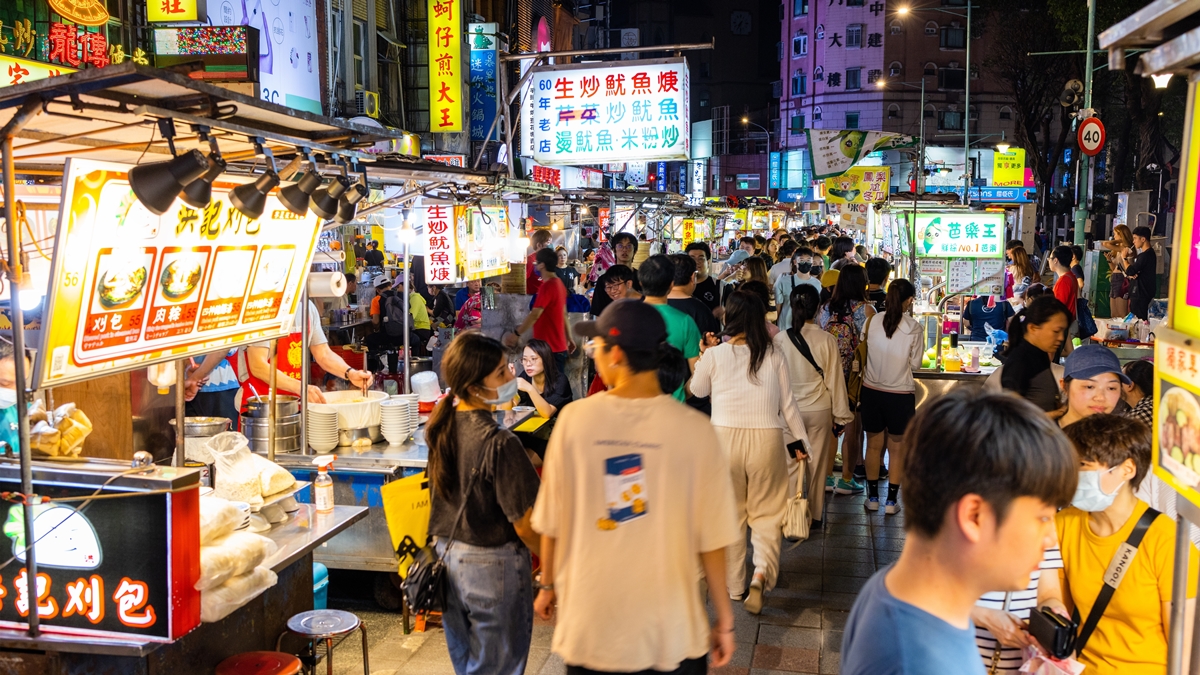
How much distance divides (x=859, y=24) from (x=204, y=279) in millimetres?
73793

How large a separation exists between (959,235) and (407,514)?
9.08m

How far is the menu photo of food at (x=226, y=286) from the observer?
468 cm

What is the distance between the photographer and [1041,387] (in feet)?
20.2

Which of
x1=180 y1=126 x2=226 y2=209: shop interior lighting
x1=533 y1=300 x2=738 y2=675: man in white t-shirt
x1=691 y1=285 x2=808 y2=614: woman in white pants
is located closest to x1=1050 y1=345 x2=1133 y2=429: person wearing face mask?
x1=691 y1=285 x2=808 y2=614: woman in white pants

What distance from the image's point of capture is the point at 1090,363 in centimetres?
473

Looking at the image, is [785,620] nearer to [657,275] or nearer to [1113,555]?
[657,275]

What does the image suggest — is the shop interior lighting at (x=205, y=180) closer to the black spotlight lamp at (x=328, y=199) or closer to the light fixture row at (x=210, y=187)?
the light fixture row at (x=210, y=187)

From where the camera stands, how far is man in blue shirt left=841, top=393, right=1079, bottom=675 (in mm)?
1837

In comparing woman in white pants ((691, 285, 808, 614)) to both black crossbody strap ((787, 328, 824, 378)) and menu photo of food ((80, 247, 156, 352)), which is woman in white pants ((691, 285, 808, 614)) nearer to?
black crossbody strap ((787, 328, 824, 378))

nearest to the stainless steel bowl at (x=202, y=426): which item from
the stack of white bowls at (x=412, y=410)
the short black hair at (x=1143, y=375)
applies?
the stack of white bowls at (x=412, y=410)

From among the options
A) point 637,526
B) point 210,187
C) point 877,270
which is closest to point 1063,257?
point 877,270

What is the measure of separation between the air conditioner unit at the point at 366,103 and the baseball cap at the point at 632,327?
17.7 meters

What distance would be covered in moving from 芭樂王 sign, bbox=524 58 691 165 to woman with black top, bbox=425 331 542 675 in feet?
23.8

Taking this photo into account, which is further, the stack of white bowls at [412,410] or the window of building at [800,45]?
the window of building at [800,45]
